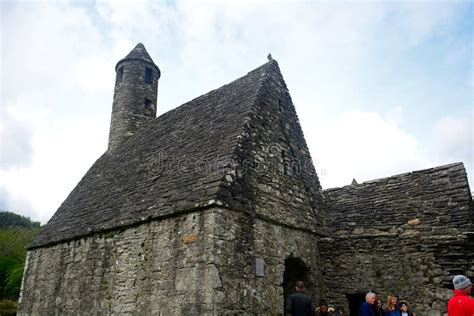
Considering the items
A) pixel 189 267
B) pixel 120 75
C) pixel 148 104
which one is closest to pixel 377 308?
pixel 189 267

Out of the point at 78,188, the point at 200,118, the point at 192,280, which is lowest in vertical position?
the point at 192,280

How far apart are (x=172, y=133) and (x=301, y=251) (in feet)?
17.8

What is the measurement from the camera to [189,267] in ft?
24.2

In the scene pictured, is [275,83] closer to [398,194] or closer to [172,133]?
[172,133]

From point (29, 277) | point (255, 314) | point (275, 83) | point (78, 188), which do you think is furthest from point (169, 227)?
point (78, 188)

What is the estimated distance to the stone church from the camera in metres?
7.61

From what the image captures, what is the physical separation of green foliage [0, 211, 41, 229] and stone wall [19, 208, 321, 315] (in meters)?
70.5

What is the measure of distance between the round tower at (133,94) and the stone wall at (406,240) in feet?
32.0

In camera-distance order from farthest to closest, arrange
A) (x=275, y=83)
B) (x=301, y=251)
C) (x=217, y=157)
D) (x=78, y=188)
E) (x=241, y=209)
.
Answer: (x=78, y=188)
(x=275, y=83)
(x=301, y=251)
(x=217, y=157)
(x=241, y=209)

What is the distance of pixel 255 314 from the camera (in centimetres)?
751

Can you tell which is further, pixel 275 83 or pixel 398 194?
pixel 275 83

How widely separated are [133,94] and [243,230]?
38.5 feet

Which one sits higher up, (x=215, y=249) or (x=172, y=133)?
(x=172, y=133)

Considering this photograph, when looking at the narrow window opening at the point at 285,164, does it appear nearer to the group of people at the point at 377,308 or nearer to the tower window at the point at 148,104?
the group of people at the point at 377,308
